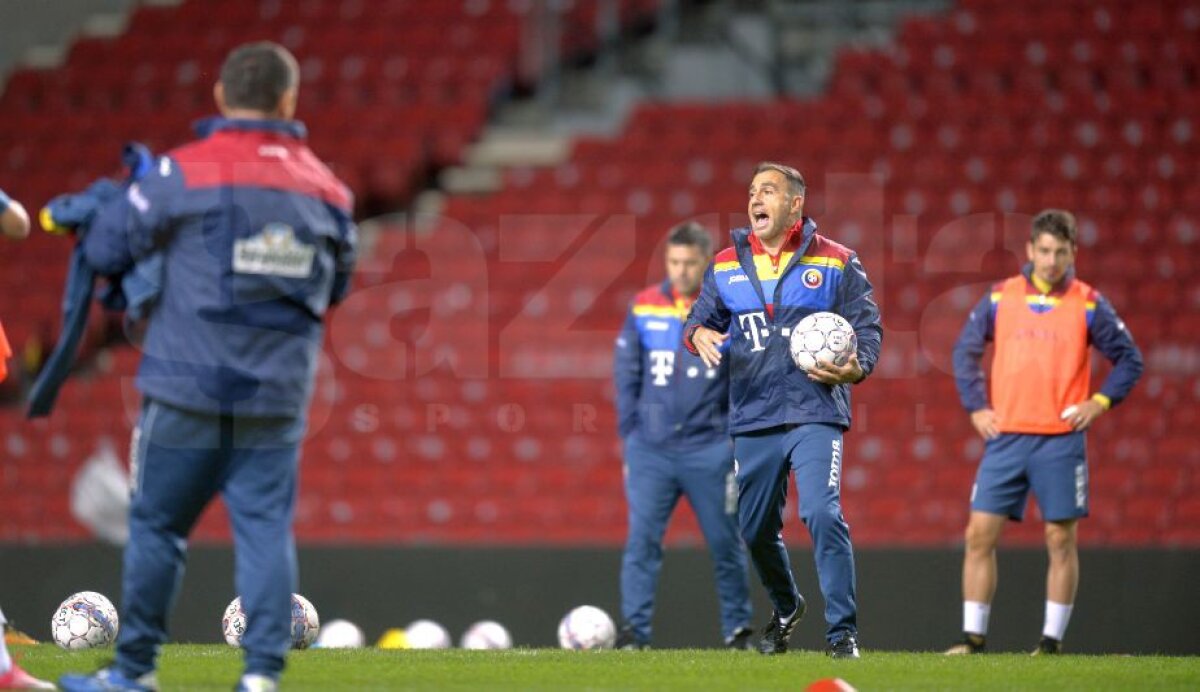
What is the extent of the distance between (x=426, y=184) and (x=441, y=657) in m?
8.75

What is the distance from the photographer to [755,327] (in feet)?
22.6

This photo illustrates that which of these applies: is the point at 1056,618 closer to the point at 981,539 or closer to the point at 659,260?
the point at 981,539

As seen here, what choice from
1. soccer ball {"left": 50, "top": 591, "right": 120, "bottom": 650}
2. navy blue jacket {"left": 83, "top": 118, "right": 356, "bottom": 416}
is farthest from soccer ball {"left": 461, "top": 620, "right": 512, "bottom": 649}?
navy blue jacket {"left": 83, "top": 118, "right": 356, "bottom": 416}

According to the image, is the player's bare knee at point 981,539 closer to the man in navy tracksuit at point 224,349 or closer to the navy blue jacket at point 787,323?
the navy blue jacket at point 787,323

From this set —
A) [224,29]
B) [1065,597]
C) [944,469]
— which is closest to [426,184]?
[224,29]

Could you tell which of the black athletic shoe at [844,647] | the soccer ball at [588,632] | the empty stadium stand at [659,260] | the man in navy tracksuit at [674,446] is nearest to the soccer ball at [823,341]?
the black athletic shoe at [844,647]

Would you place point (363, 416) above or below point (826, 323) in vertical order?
below

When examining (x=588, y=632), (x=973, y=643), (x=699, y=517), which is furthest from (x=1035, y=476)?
(x=588, y=632)

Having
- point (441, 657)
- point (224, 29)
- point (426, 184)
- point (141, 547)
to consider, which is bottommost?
point (441, 657)

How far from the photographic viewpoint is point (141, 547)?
484 centimetres

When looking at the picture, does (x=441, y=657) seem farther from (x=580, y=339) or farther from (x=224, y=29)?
(x=224, y=29)

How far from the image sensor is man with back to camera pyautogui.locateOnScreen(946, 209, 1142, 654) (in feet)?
27.1

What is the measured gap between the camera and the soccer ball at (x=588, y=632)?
894 centimetres

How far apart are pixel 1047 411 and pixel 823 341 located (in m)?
2.28
